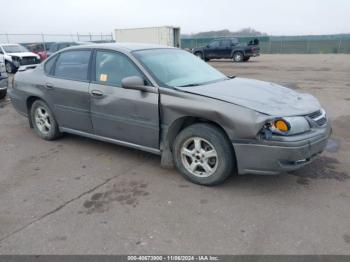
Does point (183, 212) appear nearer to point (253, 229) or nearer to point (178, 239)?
point (178, 239)

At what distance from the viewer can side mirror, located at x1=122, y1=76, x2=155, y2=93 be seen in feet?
13.4

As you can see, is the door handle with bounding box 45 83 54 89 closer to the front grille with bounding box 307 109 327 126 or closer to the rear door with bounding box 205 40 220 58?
the front grille with bounding box 307 109 327 126

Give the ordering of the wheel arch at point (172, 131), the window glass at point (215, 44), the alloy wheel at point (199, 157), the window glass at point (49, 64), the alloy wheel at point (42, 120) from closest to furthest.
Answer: the alloy wheel at point (199, 157)
the wheel arch at point (172, 131)
the window glass at point (49, 64)
the alloy wheel at point (42, 120)
the window glass at point (215, 44)

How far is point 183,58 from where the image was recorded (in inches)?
196

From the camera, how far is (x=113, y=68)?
4609 mm

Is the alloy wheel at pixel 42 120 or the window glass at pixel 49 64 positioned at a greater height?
the window glass at pixel 49 64

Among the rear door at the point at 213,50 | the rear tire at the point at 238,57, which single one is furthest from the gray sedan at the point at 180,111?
the rear door at the point at 213,50

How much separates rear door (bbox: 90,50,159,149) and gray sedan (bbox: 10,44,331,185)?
13mm

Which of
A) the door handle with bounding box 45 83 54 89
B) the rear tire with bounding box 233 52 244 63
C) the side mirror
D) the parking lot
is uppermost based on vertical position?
the side mirror

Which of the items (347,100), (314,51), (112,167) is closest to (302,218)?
(112,167)

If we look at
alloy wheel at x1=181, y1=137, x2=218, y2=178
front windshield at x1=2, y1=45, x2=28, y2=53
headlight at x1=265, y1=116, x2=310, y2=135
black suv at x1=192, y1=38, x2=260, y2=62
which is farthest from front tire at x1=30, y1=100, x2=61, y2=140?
black suv at x1=192, y1=38, x2=260, y2=62

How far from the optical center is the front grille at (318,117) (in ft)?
12.4

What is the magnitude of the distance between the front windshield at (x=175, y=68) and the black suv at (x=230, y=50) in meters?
20.6

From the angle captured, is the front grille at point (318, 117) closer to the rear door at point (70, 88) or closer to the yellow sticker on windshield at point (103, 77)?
the yellow sticker on windshield at point (103, 77)
